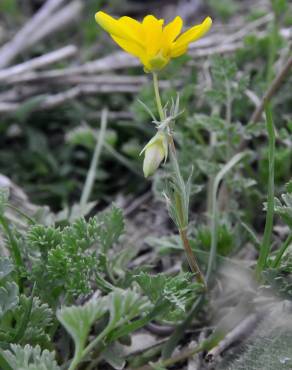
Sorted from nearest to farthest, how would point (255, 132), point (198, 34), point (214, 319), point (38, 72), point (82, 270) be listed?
1. point (198, 34)
2. point (82, 270)
3. point (214, 319)
4. point (255, 132)
5. point (38, 72)

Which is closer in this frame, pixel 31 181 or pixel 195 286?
pixel 195 286

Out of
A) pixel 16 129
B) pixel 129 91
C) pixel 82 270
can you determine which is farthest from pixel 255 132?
pixel 16 129

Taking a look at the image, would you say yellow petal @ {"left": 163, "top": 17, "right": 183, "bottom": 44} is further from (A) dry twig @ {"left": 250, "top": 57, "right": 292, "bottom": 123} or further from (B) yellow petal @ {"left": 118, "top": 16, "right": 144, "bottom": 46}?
(A) dry twig @ {"left": 250, "top": 57, "right": 292, "bottom": 123}

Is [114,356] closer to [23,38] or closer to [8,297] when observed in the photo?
[8,297]

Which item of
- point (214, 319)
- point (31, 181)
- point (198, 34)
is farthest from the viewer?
point (31, 181)

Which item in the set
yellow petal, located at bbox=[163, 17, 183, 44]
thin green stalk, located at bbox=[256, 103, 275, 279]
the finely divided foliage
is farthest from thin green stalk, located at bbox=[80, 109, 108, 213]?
yellow petal, located at bbox=[163, 17, 183, 44]

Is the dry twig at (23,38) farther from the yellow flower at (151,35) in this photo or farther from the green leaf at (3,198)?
the yellow flower at (151,35)

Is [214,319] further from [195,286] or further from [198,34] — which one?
[198,34]
